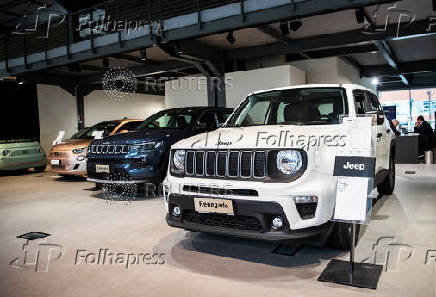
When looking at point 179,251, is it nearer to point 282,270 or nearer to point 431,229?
point 282,270

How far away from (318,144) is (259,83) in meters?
7.90

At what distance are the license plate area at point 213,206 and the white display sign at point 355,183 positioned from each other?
813 mm

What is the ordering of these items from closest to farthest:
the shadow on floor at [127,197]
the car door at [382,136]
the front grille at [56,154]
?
1. the car door at [382,136]
2. the shadow on floor at [127,197]
3. the front grille at [56,154]

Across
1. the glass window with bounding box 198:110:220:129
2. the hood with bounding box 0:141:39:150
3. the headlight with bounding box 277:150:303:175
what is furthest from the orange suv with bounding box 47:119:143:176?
the headlight with bounding box 277:150:303:175

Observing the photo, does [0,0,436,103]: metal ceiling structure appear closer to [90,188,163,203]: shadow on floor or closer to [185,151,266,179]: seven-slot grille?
[90,188,163,203]: shadow on floor

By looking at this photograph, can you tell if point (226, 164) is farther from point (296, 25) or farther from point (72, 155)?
point (296, 25)

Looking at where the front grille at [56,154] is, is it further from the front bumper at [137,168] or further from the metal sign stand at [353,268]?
the metal sign stand at [353,268]

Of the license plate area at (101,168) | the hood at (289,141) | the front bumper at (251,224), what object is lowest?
the front bumper at (251,224)

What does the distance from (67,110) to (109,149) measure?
34.7ft

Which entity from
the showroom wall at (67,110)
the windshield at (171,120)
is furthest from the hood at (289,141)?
the showroom wall at (67,110)

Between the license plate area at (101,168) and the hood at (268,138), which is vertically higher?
the hood at (268,138)

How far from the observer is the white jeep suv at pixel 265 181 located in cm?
268

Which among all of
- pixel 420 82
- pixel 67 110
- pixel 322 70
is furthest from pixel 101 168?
pixel 420 82

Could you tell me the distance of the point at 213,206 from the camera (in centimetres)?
289
